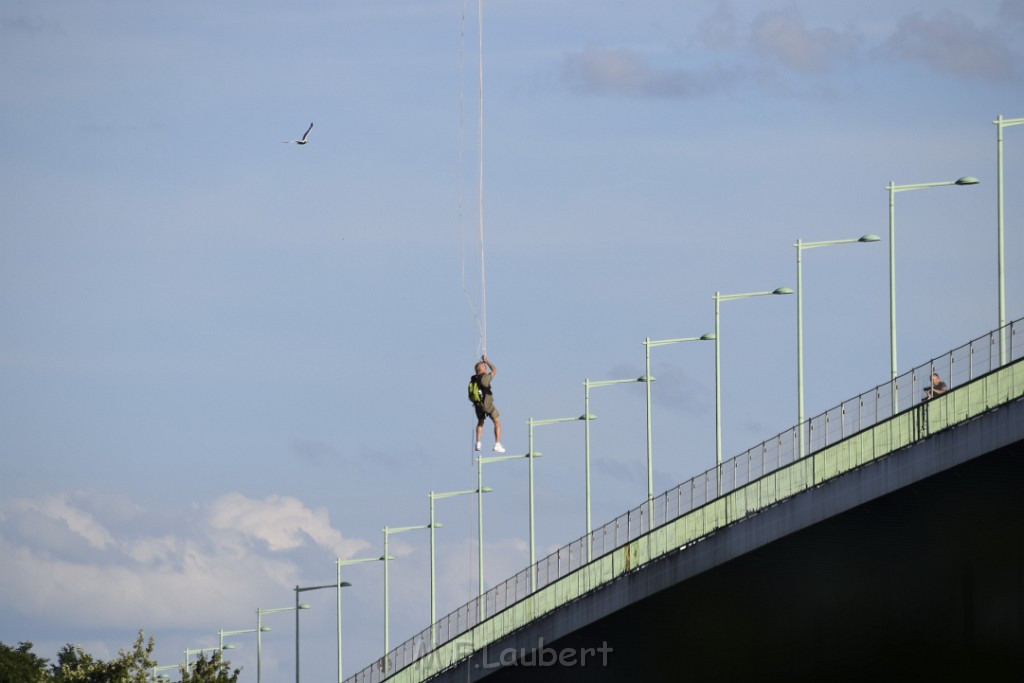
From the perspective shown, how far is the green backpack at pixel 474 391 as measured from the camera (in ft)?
234

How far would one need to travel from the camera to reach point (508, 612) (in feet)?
331

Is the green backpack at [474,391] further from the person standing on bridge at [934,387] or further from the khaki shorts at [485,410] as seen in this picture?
the person standing on bridge at [934,387]

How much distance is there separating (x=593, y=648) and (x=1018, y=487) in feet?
91.5

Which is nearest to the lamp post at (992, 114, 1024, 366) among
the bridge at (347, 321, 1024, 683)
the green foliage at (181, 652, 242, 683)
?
the bridge at (347, 321, 1024, 683)

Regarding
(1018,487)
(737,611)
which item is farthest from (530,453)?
(1018,487)

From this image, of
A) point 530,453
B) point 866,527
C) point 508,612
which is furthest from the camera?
point 530,453

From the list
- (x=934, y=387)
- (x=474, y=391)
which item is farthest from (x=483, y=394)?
(x=934, y=387)

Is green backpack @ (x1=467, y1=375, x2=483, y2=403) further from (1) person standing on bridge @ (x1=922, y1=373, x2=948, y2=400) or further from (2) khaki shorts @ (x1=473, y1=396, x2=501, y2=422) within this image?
(1) person standing on bridge @ (x1=922, y1=373, x2=948, y2=400)

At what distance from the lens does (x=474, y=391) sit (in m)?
71.6

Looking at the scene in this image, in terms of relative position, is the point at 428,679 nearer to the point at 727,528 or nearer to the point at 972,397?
the point at 727,528

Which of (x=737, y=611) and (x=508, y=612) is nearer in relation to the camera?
(x=737, y=611)

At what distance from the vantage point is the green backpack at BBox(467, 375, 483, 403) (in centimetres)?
7144

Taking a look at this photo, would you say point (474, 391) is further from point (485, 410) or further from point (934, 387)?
point (934, 387)

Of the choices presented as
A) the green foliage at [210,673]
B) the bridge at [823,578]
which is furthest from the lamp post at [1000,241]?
the green foliage at [210,673]
